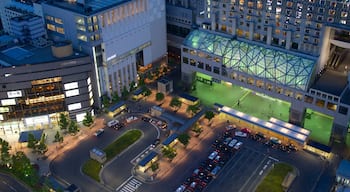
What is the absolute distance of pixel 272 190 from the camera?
11362 cm

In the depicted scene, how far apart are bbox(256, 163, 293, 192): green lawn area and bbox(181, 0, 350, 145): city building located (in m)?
24.6

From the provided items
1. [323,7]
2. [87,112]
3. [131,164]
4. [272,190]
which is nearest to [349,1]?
[323,7]

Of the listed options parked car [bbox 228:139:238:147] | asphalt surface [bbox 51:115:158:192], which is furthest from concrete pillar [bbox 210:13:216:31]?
parked car [bbox 228:139:238:147]

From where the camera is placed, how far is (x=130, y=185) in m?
118

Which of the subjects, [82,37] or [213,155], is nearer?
[213,155]

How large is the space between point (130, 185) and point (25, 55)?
2486 inches

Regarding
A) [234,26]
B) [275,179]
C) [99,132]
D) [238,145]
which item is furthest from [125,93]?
[275,179]

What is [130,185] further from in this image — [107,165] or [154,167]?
[107,165]

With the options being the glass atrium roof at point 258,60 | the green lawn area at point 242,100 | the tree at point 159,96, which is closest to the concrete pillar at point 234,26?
the glass atrium roof at point 258,60

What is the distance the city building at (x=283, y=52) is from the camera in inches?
5261

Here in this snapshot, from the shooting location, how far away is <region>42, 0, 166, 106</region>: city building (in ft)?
472

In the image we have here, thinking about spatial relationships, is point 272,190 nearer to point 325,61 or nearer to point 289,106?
point 289,106

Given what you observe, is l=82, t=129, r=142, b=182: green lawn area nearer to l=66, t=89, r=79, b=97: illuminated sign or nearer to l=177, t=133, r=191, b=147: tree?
l=177, t=133, r=191, b=147: tree

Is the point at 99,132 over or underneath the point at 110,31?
underneath
